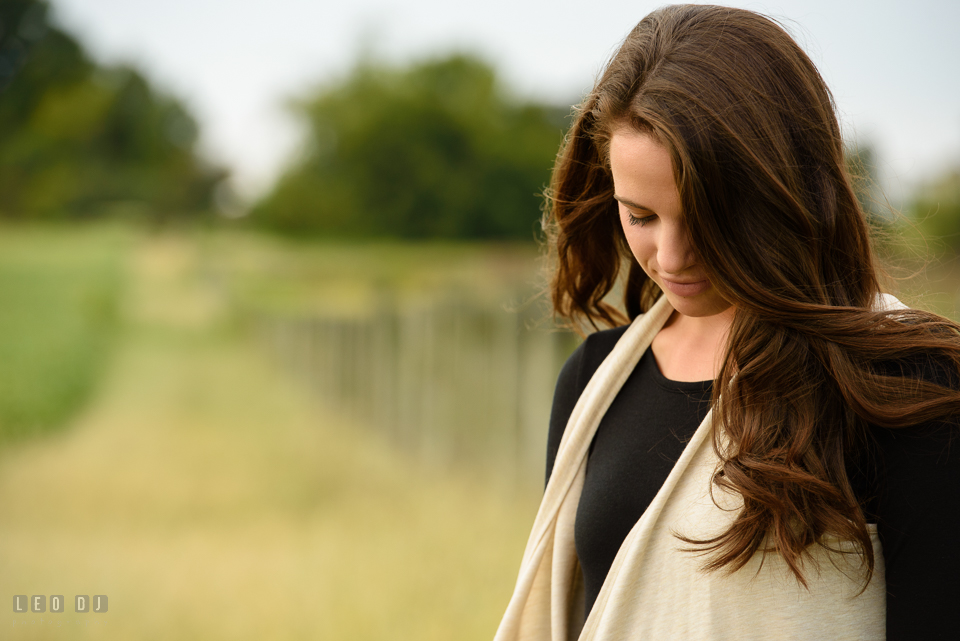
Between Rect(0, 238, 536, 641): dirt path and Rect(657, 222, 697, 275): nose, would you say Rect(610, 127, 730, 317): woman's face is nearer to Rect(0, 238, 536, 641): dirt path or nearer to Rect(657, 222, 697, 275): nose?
Rect(657, 222, 697, 275): nose

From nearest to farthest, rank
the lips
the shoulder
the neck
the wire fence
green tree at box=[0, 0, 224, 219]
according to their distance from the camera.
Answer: the lips < the neck < the shoulder < the wire fence < green tree at box=[0, 0, 224, 219]

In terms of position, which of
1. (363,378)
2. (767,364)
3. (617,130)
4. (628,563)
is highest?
(617,130)

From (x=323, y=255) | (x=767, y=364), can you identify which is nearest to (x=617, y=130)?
(x=767, y=364)

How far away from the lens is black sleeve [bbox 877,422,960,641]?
95 cm

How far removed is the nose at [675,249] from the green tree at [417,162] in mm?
23956

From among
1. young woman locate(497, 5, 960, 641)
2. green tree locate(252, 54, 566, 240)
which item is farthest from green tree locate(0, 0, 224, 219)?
young woman locate(497, 5, 960, 641)

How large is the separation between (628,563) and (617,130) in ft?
2.29

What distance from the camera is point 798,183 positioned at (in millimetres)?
1096

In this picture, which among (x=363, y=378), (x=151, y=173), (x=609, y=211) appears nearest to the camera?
(x=609, y=211)

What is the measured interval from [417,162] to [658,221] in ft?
87.3

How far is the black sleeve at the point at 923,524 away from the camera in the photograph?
3.11 ft

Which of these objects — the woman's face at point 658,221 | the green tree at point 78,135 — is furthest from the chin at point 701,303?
the green tree at point 78,135

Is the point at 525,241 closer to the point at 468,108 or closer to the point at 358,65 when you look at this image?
the point at 468,108

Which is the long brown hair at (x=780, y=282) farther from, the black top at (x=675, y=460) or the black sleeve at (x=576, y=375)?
the black sleeve at (x=576, y=375)
